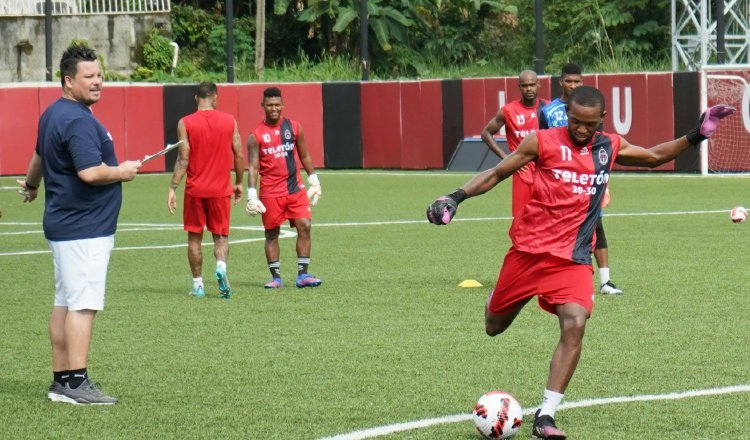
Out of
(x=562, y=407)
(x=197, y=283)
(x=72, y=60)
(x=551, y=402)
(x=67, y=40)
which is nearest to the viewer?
(x=551, y=402)

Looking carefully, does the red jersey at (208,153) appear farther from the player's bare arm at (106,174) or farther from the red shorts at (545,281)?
the red shorts at (545,281)

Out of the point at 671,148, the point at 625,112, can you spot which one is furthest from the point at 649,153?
the point at 625,112

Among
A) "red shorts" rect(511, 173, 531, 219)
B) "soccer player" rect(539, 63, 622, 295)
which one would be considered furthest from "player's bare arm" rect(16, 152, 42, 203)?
"soccer player" rect(539, 63, 622, 295)

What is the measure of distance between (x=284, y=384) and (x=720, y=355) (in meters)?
2.97

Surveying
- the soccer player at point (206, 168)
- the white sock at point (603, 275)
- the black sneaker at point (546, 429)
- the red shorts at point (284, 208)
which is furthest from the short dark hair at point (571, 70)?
the black sneaker at point (546, 429)

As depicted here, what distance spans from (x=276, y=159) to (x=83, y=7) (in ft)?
93.6

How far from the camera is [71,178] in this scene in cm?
845

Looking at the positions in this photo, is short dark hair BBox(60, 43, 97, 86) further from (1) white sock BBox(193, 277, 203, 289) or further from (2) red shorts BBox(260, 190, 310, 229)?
(2) red shorts BBox(260, 190, 310, 229)

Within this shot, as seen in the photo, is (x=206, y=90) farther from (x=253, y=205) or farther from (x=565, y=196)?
(x=565, y=196)

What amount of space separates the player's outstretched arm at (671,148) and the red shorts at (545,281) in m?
0.70

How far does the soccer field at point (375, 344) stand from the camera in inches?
309

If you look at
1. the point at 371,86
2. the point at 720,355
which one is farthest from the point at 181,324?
the point at 371,86

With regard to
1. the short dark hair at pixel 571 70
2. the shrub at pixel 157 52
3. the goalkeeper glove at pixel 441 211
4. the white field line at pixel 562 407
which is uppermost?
the shrub at pixel 157 52

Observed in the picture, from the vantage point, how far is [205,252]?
18.1m
